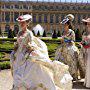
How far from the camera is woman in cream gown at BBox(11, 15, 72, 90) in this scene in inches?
197

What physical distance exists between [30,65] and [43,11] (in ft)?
154

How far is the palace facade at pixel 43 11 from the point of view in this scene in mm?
50562

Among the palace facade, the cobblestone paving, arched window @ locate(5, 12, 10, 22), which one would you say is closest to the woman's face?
the cobblestone paving

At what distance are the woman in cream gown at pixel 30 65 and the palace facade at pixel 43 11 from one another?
44.7 m

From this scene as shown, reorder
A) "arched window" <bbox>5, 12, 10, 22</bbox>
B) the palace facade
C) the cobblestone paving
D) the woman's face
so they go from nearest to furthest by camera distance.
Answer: the woman's face, the cobblestone paving, "arched window" <bbox>5, 12, 10, 22</bbox>, the palace facade

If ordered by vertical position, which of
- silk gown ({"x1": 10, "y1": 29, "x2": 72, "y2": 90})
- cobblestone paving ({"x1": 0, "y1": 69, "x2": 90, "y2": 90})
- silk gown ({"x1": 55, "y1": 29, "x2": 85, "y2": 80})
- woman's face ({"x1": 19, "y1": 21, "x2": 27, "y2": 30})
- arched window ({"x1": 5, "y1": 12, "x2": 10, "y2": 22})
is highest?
woman's face ({"x1": 19, "y1": 21, "x2": 27, "y2": 30})

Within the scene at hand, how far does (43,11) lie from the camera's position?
2035 inches

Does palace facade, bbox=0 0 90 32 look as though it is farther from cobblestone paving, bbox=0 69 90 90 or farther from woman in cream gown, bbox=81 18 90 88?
woman in cream gown, bbox=81 18 90 88

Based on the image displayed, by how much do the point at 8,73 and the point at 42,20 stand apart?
4372 cm

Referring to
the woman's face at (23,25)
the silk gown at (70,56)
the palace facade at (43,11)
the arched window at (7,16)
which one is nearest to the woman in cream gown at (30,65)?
the woman's face at (23,25)

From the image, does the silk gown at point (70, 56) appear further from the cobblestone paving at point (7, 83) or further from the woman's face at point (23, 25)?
the woman's face at point (23, 25)

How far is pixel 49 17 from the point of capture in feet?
170

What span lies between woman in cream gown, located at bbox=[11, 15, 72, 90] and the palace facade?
147ft

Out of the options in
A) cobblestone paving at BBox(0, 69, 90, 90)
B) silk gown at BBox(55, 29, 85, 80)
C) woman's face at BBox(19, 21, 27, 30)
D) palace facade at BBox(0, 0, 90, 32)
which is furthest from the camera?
palace facade at BBox(0, 0, 90, 32)
